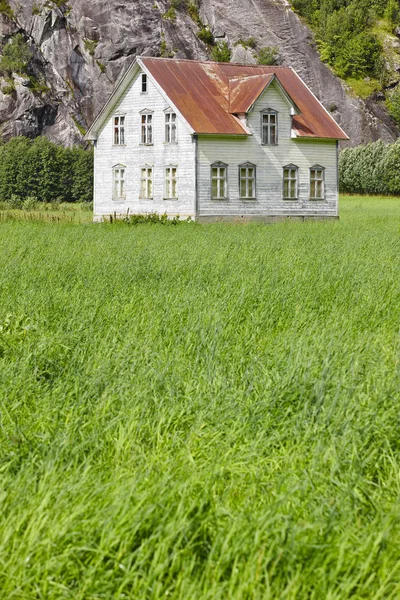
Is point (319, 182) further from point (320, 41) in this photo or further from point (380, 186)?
point (320, 41)

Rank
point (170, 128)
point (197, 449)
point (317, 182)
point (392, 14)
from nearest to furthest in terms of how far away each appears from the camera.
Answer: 1. point (197, 449)
2. point (170, 128)
3. point (317, 182)
4. point (392, 14)

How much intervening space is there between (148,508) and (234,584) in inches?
18.1

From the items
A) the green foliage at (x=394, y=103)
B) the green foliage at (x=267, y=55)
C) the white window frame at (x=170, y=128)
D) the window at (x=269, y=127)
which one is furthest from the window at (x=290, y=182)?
the green foliage at (x=267, y=55)

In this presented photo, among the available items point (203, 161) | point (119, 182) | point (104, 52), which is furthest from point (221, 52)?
point (203, 161)

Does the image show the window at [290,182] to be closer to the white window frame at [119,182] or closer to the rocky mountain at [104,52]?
the white window frame at [119,182]

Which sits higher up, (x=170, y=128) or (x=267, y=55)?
(x=267, y=55)

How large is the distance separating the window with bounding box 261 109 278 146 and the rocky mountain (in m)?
63.9

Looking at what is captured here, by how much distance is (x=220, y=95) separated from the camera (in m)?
38.5

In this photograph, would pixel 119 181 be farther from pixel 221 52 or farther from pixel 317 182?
pixel 221 52

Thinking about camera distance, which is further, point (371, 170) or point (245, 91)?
point (371, 170)

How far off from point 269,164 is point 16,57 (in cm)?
7630

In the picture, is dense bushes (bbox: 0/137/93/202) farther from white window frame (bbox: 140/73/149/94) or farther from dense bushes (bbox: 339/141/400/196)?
white window frame (bbox: 140/73/149/94)

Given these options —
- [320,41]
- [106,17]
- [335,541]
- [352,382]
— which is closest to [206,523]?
[335,541]

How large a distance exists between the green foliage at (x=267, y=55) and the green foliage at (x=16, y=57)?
27.7m
